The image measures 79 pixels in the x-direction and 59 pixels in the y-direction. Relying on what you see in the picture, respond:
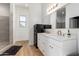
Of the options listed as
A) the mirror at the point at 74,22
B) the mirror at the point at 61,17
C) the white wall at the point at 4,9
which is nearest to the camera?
the mirror at the point at 74,22

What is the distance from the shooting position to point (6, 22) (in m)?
5.97

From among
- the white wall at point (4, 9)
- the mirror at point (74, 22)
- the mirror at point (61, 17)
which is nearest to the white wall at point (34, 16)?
the white wall at point (4, 9)

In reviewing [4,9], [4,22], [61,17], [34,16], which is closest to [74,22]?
[61,17]

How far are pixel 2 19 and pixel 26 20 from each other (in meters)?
1.36

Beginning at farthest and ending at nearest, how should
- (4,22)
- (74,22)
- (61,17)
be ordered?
1. (4,22)
2. (61,17)
3. (74,22)

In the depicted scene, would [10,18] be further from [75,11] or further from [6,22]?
[75,11]

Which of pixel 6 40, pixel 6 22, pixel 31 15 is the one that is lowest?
pixel 6 40

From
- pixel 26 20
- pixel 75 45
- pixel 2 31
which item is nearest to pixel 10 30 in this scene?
pixel 2 31

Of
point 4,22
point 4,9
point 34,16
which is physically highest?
point 4,9

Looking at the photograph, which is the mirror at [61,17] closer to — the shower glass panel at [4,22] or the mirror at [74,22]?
the mirror at [74,22]

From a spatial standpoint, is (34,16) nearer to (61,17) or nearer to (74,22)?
(61,17)

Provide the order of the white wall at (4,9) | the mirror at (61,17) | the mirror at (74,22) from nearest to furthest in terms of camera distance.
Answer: the mirror at (74,22) < the mirror at (61,17) < the white wall at (4,9)

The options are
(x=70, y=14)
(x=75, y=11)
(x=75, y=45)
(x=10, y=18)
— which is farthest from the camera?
(x=10, y=18)

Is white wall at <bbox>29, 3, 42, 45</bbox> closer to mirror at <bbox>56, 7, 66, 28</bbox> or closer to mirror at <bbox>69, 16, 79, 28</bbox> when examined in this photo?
mirror at <bbox>56, 7, 66, 28</bbox>
